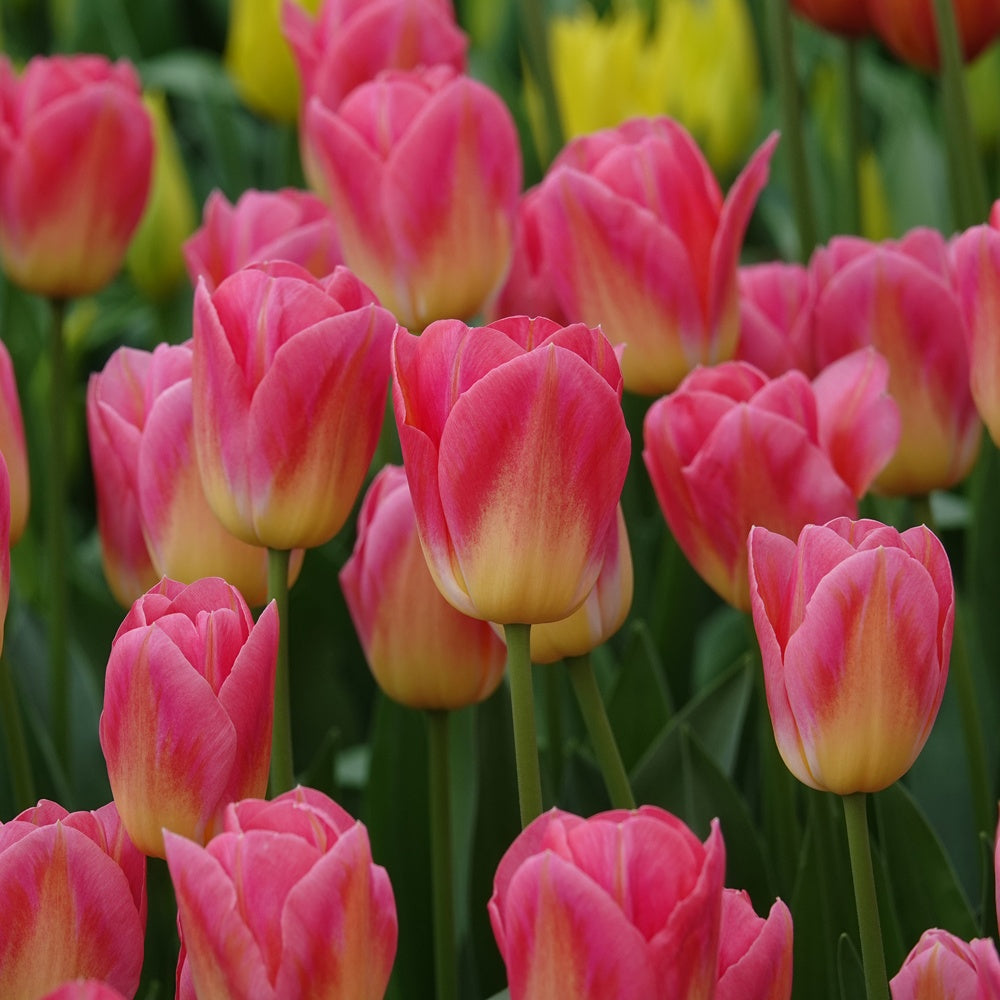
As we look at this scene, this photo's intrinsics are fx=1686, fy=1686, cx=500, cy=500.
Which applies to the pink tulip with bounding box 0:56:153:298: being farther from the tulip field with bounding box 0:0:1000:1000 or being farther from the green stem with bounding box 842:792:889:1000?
the green stem with bounding box 842:792:889:1000

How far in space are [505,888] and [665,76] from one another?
130 cm

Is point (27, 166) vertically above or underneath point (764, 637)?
above

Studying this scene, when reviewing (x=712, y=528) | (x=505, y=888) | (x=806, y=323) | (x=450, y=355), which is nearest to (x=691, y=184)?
(x=806, y=323)

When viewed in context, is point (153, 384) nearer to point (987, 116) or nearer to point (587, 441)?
point (587, 441)

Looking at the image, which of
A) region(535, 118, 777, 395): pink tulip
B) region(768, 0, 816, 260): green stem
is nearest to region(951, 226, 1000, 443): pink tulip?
region(535, 118, 777, 395): pink tulip

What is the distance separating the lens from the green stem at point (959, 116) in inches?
38.5

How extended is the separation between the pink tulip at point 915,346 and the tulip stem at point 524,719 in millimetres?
314

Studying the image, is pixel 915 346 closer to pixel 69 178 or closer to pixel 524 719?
pixel 524 719

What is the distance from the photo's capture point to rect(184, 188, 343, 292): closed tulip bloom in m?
0.88

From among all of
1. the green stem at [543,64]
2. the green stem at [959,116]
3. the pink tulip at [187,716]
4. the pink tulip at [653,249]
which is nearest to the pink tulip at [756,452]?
the pink tulip at [653,249]

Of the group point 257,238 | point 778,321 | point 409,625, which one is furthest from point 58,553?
point 778,321

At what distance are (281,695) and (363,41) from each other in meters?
0.50

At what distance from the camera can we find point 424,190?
833mm

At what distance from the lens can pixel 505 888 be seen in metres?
0.48
